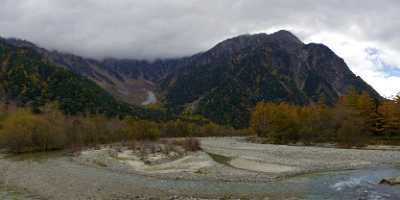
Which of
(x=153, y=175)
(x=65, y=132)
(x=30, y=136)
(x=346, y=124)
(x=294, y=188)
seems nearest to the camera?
(x=294, y=188)

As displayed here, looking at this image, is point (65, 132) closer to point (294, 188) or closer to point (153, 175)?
point (153, 175)

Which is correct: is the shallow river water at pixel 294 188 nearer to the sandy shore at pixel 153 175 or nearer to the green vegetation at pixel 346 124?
the sandy shore at pixel 153 175

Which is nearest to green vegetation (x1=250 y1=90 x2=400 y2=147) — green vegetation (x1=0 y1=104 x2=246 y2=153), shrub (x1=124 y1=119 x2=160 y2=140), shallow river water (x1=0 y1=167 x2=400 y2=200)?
green vegetation (x1=0 y1=104 x2=246 y2=153)

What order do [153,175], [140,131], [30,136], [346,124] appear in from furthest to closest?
1. [140,131]
2. [346,124]
3. [30,136]
4. [153,175]

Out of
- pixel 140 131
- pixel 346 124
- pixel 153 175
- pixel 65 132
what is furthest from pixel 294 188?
pixel 140 131

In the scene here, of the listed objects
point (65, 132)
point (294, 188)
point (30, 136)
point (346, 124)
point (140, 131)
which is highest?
point (346, 124)

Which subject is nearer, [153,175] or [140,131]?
[153,175]

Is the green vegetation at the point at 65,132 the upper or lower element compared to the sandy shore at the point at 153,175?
upper

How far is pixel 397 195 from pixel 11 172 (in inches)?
1647

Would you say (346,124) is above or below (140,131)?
above

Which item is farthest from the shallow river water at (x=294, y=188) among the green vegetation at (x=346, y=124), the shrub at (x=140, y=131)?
the shrub at (x=140, y=131)

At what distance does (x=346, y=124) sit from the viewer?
104312mm

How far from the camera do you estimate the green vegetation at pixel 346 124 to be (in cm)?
10475

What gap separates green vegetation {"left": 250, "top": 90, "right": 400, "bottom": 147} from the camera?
105m
